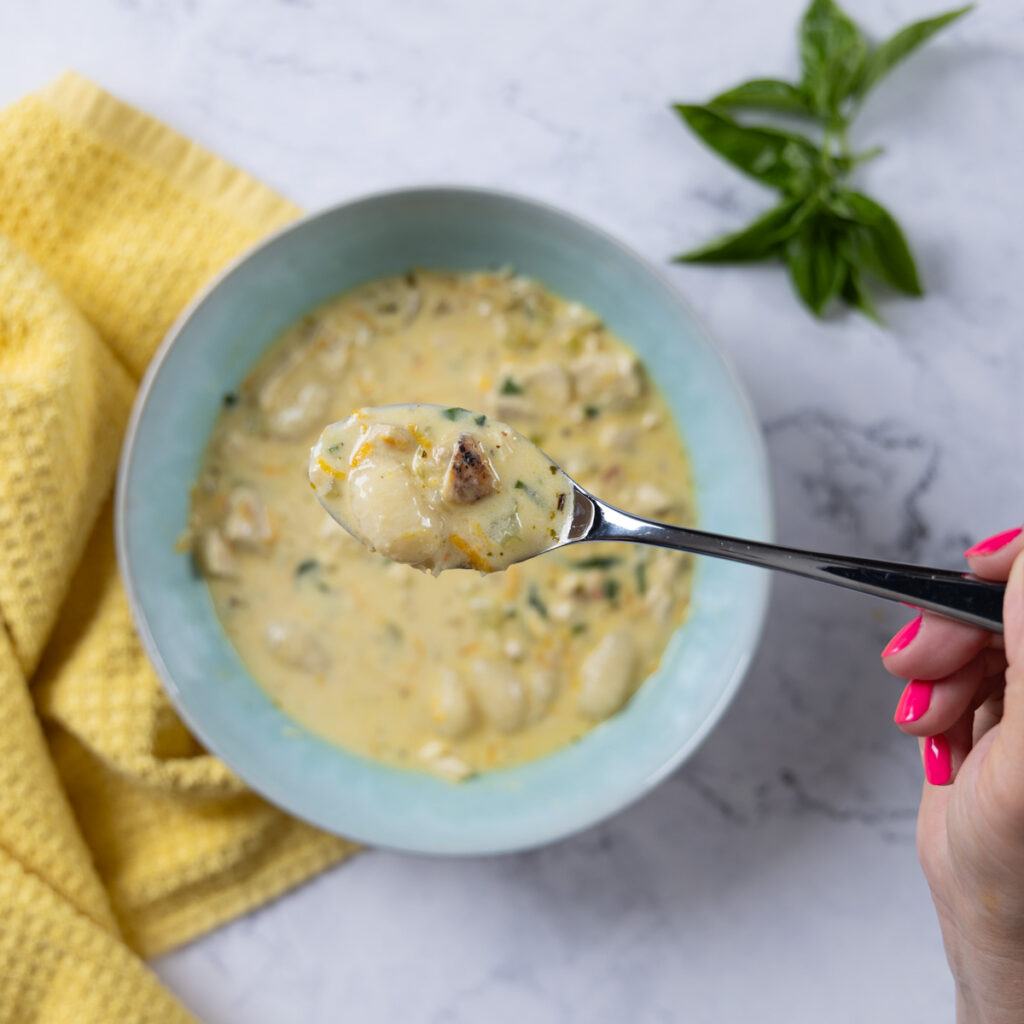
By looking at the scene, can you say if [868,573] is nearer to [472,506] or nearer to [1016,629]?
[1016,629]

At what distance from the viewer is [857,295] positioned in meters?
2.10

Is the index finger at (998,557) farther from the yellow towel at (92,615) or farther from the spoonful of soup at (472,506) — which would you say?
the yellow towel at (92,615)

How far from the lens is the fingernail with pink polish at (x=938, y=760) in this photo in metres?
1.56

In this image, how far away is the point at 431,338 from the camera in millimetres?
2072

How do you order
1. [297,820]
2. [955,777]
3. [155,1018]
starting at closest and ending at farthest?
[955,777] < [155,1018] < [297,820]

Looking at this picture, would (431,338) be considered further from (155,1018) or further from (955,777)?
(155,1018)

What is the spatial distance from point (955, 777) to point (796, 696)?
1.90 feet

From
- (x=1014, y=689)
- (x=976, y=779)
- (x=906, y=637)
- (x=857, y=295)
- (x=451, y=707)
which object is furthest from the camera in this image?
(x=857, y=295)

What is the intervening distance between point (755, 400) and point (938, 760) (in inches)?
33.2

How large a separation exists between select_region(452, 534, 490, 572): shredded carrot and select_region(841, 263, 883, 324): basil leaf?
110 centimetres

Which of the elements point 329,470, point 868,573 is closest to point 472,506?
point 329,470

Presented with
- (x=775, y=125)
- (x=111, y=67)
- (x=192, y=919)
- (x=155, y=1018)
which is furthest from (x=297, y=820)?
(x=775, y=125)

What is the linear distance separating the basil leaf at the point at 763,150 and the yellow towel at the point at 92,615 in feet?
2.89

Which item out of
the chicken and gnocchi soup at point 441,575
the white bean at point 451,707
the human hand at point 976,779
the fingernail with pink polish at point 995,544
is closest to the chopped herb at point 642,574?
the chicken and gnocchi soup at point 441,575
